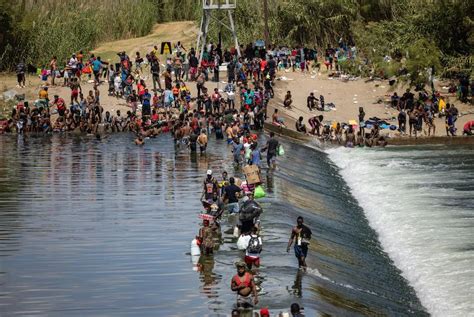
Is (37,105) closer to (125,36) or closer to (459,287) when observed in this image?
(125,36)

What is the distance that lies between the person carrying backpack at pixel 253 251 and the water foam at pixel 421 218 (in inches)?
173

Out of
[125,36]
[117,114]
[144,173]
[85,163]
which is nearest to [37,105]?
[117,114]

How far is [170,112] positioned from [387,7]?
26.2 meters

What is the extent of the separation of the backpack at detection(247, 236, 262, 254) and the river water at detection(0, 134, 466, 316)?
720 mm

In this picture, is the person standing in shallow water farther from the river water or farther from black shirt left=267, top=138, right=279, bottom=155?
black shirt left=267, top=138, right=279, bottom=155

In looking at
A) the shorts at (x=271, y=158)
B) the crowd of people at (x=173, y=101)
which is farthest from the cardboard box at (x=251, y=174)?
the shorts at (x=271, y=158)

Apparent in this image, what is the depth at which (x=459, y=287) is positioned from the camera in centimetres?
2873

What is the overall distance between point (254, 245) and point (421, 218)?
13904 millimetres

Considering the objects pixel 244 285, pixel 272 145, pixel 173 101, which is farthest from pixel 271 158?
pixel 244 285

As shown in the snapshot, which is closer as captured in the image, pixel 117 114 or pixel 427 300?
pixel 427 300

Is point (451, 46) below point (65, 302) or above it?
above

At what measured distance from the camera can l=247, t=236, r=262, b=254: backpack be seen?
2498 cm

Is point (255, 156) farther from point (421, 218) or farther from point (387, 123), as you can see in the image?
point (387, 123)

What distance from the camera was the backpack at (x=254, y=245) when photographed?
984 inches
